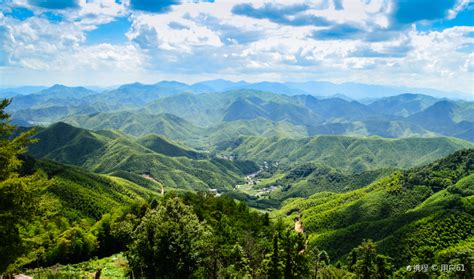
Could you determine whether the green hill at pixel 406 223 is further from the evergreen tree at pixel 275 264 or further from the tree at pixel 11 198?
the tree at pixel 11 198

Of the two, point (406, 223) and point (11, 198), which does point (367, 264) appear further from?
point (406, 223)

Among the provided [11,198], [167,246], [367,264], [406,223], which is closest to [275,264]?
[367,264]

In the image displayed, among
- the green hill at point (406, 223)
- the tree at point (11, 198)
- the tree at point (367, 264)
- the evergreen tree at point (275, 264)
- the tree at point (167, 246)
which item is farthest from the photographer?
the green hill at point (406, 223)

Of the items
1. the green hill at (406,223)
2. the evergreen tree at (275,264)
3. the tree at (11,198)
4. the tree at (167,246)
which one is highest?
the tree at (11,198)

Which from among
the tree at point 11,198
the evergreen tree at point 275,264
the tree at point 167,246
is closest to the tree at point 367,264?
the evergreen tree at point 275,264

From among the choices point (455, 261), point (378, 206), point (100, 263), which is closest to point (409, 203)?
point (378, 206)

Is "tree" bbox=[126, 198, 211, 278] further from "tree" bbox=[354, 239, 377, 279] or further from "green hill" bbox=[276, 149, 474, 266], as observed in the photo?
"green hill" bbox=[276, 149, 474, 266]
